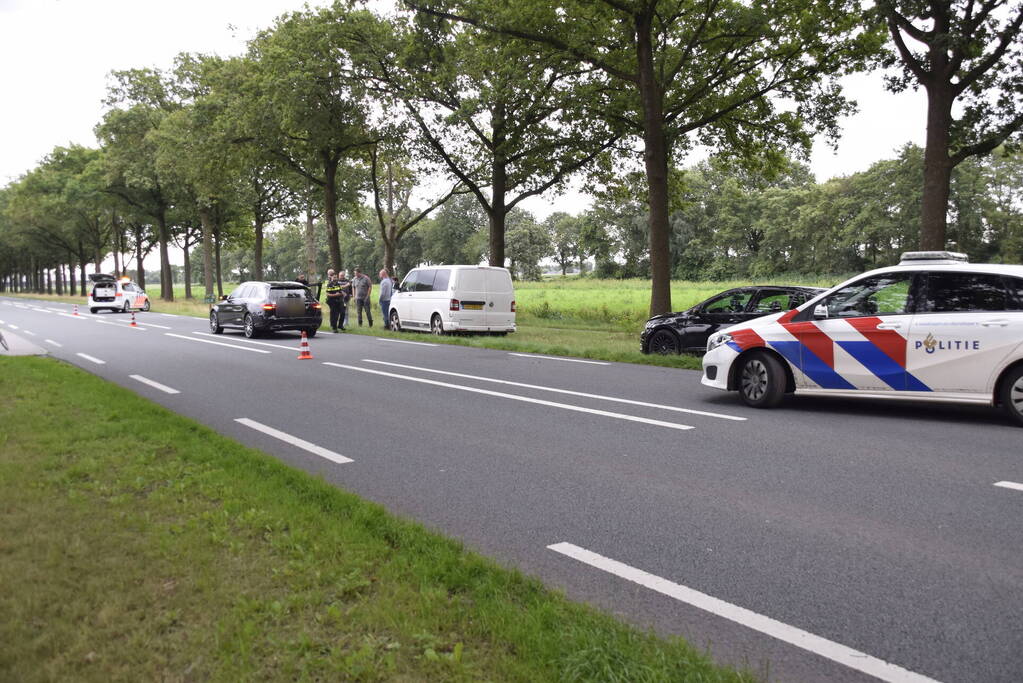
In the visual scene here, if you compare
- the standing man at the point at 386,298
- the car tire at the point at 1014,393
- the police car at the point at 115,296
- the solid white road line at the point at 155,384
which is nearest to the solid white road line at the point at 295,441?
the solid white road line at the point at 155,384

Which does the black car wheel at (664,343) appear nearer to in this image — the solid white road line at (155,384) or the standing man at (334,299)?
the solid white road line at (155,384)

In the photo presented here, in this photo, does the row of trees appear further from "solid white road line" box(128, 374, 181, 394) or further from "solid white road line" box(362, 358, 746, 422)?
"solid white road line" box(128, 374, 181, 394)

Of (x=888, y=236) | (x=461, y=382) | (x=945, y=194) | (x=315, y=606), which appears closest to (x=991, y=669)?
(x=315, y=606)

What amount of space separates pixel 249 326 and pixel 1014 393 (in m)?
17.8

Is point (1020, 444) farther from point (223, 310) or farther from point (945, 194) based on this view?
point (223, 310)

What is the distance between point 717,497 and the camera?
5.10 m

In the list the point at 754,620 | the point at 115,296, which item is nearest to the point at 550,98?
the point at 754,620

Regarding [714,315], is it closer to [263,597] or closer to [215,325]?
[263,597]

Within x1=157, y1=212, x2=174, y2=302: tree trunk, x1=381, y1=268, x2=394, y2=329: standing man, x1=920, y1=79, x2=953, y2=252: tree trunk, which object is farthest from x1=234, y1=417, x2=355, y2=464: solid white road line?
x1=157, y1=212, x2=174, y2=302: tree trunk

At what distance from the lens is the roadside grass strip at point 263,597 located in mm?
2777

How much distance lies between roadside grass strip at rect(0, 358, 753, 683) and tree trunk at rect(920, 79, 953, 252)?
40.4 ft

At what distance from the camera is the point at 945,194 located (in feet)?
42.7

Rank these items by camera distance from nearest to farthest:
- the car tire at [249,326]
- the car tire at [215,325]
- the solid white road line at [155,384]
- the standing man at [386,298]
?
the solid white road line at [155,384] → the car tire at [249,326] → the car tire at [215,325] → the standing man at [386,298]

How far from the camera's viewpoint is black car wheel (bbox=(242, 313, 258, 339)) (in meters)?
20.0
